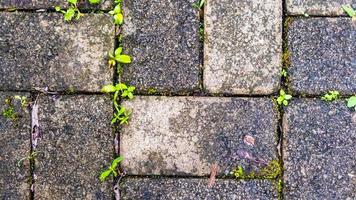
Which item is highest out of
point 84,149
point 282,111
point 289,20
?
point 289,20

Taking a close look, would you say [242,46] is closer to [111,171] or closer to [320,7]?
[320,7]

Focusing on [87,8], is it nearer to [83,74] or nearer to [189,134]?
[83,74]

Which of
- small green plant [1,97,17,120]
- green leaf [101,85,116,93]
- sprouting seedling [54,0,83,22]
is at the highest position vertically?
sprouting seedling [54,0,83,22]

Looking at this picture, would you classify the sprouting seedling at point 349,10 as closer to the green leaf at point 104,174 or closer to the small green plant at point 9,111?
the green leaf at point 104,174

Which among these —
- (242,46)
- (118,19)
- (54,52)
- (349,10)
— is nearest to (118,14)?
(118,19)

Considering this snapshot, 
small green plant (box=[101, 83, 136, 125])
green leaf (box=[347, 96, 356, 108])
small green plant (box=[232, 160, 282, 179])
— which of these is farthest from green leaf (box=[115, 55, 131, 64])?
green leaf (box=[347, 96, 356, 108])

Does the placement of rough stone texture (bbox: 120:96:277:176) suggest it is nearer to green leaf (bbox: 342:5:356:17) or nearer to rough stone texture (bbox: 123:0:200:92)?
rough stone texture (bbox: 123:0:200:92)

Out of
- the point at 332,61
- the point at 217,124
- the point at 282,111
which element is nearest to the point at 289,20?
the point at 332,61
